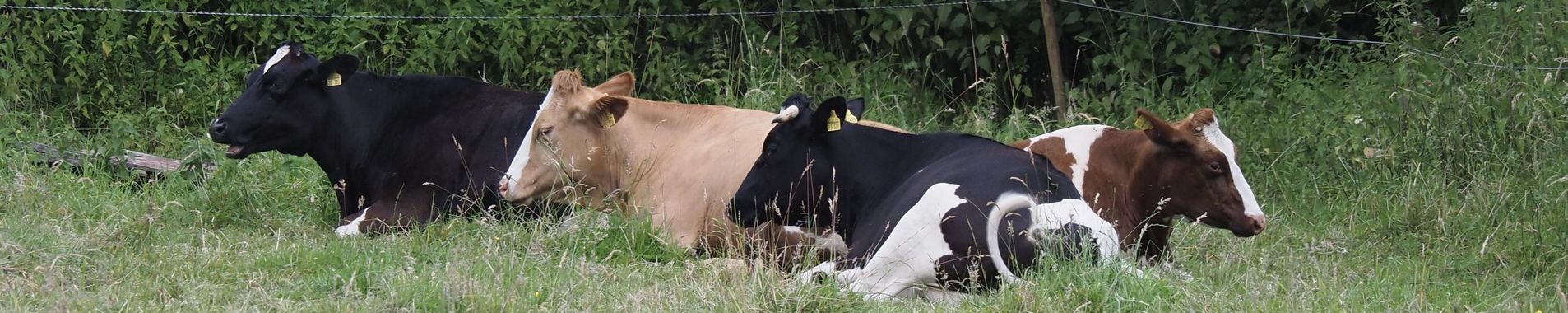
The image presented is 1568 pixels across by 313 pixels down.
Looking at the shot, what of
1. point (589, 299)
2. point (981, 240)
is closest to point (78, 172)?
point (589, 299)

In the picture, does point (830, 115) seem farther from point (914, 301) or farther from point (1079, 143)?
point (914, 301)

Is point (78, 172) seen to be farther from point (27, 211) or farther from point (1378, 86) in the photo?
point (1378, 86)

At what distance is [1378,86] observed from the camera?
346 inches

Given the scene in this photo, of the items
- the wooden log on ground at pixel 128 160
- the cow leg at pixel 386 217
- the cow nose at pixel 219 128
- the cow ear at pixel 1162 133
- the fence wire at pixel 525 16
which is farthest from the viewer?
the fence wire at pixel 525 16

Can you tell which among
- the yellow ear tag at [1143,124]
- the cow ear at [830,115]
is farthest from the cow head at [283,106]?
the yellow ear tag at [1143,124]

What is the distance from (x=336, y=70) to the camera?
8.45 metres

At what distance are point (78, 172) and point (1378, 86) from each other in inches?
260

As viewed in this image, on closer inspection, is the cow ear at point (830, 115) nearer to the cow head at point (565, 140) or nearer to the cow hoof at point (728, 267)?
the cow hoof at point (728, 267)

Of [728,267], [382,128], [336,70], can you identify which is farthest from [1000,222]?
[336,70]

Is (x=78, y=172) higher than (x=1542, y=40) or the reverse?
the reverse

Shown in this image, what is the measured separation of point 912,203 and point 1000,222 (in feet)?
1.25

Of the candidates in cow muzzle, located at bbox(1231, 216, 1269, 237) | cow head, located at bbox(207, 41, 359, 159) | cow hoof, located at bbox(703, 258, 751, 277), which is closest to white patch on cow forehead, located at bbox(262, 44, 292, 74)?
cow head, located at bbox(207, 41, 359, 159)

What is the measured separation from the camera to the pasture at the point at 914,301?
215 inches

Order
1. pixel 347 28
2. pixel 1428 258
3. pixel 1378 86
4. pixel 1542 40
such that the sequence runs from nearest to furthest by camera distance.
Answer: pixel 1428 258 → pixel 1542 40 → pixel 1378 86 → pixel 347 28
